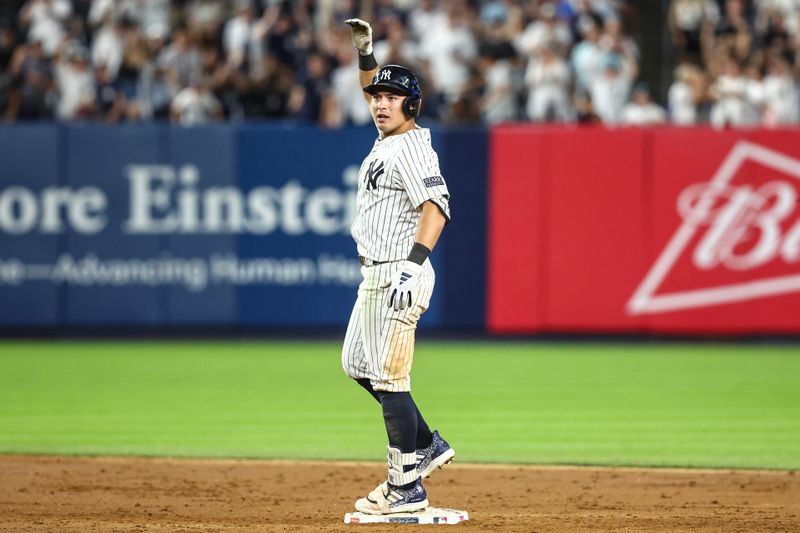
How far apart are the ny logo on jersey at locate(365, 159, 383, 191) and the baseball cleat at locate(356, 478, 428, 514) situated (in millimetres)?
1555

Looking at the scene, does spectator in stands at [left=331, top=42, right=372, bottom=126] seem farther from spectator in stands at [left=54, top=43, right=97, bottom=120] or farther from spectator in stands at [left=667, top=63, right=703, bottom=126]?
spectator in stands at [left=667, top=63, right=703, bottom=126]

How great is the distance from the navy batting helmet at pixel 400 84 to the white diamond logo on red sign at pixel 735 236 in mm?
10429

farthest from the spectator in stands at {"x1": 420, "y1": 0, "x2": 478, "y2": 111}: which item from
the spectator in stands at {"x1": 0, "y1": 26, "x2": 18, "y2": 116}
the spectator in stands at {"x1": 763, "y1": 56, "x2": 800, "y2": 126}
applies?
the spectator in stands at {"x1": 0, "y1": 26, "x2": 18, "y2": 116}

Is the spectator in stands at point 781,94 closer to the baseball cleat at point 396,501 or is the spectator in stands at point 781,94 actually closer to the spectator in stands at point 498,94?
the spectator in stands at point 498,94

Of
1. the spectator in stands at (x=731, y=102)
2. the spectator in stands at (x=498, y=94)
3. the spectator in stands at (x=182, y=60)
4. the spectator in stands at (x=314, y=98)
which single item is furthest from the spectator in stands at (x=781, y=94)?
the spectator in stands at (x=182, y=60)

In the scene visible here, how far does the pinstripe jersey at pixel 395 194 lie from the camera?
668cm

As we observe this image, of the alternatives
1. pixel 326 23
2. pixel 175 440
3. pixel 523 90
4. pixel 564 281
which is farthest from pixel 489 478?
pixel 326 23

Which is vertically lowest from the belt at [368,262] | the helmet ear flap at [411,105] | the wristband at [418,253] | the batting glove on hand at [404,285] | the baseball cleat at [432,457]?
the baseball cleat at [432,457]

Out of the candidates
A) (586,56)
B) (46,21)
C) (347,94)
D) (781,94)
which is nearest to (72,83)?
(46,21)

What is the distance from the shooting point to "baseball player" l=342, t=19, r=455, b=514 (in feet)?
21.9

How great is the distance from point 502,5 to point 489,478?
12558 millimetres

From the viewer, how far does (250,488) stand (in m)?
8.01

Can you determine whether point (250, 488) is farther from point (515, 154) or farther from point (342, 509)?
point (515, 154)

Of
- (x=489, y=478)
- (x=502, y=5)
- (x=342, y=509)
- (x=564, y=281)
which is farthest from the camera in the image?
(x=502, y=5)
